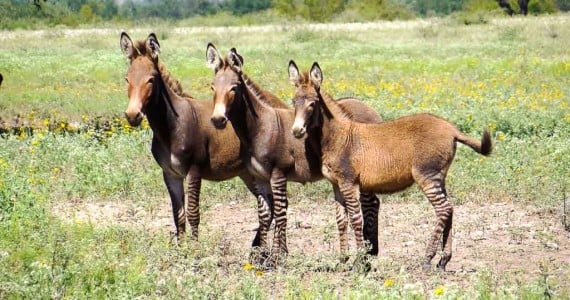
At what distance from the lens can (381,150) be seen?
341 inches

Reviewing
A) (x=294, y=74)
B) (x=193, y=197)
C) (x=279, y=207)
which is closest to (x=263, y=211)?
(x=279, y=207)

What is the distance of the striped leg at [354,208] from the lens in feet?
27.9

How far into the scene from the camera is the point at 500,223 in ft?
34.1

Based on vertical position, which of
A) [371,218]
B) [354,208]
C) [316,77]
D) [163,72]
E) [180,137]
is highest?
[316,77]

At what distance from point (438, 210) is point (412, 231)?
1942 mm

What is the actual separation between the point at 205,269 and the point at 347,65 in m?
18.6

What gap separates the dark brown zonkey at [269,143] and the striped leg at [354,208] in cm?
20

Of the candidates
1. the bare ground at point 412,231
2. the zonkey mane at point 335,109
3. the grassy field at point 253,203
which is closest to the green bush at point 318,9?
the grassy field at point 253,203

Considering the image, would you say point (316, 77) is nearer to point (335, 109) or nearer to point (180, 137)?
point (335, 109)

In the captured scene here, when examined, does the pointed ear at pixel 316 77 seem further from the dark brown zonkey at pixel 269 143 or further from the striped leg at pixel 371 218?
the striped leg at pixel 371 218

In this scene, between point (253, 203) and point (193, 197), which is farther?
point (253, 203)

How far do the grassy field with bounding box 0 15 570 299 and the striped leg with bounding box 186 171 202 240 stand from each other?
356 millimetres

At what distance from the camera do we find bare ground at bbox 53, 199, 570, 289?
28.4 ft

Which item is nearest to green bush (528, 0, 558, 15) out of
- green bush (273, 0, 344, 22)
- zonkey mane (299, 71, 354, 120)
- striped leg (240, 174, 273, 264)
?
green bush (273, 0, 344, 22)
